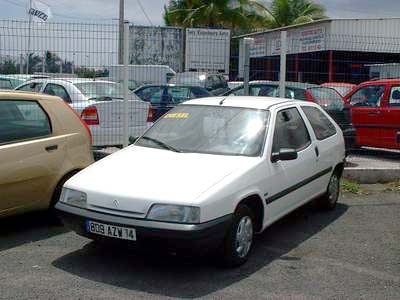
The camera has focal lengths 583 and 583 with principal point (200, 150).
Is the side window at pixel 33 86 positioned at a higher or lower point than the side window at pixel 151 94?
higher

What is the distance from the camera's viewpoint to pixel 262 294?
4.61 metres

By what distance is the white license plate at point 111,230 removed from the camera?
474 centimetres

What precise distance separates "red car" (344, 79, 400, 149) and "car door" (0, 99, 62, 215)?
700 centimetres

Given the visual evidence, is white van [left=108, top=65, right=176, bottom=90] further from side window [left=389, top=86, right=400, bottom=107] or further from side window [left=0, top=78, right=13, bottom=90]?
side window [left=389, top=86, right=400, bottom=107]

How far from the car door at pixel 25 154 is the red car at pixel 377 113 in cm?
700

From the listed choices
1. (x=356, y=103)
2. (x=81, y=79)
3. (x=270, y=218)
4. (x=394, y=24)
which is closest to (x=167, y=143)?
(x=270, y=218)

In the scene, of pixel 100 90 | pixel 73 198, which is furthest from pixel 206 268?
pixel 100 90

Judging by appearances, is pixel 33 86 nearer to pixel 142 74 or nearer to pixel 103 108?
pixel 103 108

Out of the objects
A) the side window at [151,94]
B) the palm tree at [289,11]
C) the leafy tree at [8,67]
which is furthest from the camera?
the palm tree at [289,11]

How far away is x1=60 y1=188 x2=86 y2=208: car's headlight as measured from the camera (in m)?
5.11

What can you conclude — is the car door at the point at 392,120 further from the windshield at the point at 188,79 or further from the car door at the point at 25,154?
the car door at the point at 25,154

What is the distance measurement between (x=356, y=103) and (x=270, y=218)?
6815mm

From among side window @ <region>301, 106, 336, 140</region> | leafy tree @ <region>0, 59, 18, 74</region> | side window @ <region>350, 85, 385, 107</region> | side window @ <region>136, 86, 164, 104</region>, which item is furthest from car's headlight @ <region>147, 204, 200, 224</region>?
side window @ <region>136, 86, 164, 104</region>

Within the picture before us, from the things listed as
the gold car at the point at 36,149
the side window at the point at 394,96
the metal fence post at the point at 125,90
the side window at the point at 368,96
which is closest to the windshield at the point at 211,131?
the gold car at the point at 36,149
